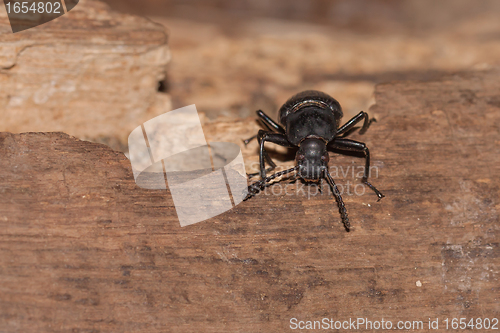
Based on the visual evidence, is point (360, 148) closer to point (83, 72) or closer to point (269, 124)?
point (269, 124)

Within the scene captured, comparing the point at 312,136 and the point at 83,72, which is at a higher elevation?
the point at 83,72

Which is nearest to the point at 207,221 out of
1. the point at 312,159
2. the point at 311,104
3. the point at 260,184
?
the point at 260,184

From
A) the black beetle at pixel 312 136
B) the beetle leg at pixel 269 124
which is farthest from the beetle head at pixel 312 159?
the beetle leg at pixel 269 124

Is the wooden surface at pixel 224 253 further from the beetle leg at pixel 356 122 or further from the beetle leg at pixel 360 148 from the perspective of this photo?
the beetle leg at pixel 356 122

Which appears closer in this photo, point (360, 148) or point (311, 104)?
point (360, 148)

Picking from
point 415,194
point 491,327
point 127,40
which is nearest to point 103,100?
point 127,40

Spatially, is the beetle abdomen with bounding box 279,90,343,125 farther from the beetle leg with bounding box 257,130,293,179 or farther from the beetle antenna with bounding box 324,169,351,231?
the beetle antenna with bounding box 324,169,351,231

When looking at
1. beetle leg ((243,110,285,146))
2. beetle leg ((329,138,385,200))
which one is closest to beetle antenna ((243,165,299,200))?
beetle leg ((329,138,385,200))
